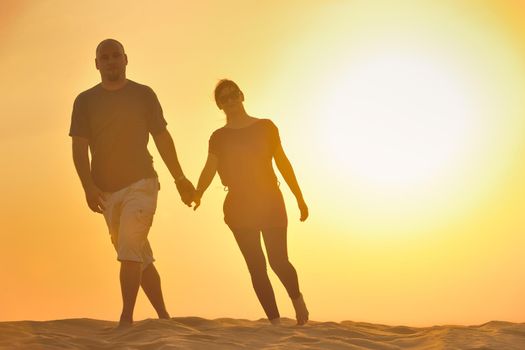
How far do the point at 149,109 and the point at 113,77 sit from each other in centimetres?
43

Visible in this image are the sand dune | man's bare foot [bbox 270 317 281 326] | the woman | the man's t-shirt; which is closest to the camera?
the sand dune

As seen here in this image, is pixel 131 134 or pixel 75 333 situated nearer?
pixel 75 333

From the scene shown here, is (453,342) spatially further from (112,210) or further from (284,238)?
(112,210)

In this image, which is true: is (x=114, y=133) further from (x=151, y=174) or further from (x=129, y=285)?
(x=129, y=285)

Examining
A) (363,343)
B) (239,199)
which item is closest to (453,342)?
(363,343)

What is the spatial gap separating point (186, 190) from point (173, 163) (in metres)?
0.28

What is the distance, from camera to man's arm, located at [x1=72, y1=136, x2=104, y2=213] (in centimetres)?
789

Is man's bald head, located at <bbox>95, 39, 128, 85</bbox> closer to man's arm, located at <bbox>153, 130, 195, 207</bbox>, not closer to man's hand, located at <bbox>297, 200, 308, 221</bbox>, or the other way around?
man's arm, located at <bbox>153, 130, 195, 207</bbox>

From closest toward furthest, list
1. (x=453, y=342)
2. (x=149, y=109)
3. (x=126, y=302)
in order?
(x=453, y=342)
(x=126, y=302)
(x=149, y=109)

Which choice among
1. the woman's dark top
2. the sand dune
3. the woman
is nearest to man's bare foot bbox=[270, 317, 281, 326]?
the woman

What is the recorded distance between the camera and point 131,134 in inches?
315

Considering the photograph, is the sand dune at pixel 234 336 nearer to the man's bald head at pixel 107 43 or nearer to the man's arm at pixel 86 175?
the man's arm at pixel 86 175

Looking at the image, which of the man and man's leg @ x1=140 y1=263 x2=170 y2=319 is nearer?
the man

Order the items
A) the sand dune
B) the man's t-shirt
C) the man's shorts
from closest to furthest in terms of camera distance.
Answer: the sand dune
the man's shorts
the man's t-shirt
